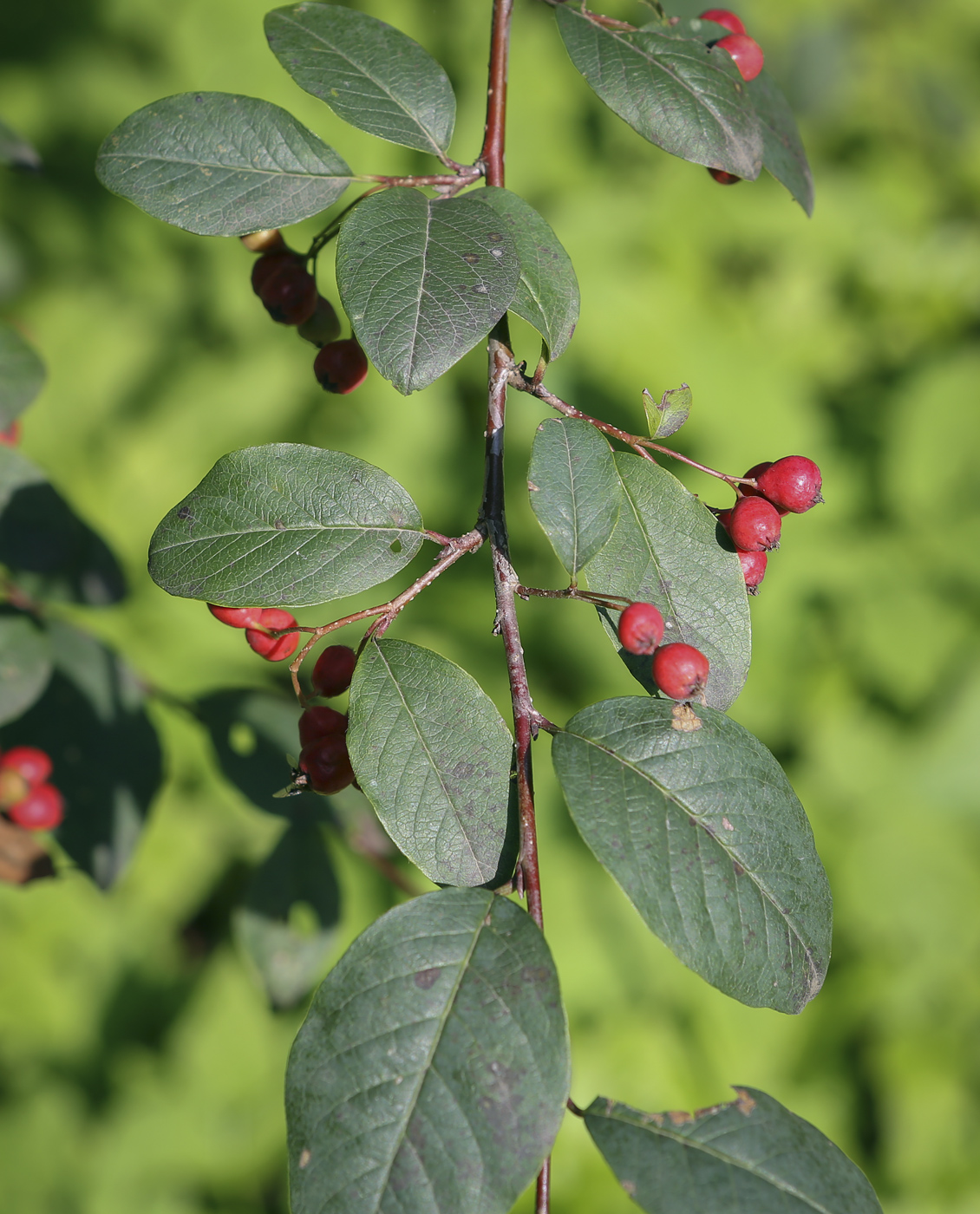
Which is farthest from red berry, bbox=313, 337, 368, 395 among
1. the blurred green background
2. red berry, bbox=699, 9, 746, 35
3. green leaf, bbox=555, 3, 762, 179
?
the blurred green background

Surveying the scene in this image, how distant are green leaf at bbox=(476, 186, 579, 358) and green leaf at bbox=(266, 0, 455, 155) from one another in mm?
80

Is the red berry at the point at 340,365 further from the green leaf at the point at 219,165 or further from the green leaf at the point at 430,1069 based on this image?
the green leaf at the point at 430,1069

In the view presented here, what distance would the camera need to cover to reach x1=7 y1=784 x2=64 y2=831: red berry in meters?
0.98

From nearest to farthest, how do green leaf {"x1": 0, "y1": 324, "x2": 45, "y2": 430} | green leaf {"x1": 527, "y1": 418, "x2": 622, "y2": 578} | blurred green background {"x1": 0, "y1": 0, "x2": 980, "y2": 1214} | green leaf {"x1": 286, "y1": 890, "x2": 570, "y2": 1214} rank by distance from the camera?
green leaf {"x1": 286, "y1": 890, "x2": 570, "y2": 1214}
green leaf {"x1": 527, "y1": 418, "x2": 622, "y2": 578}
green leaf {"x1": 0, "y1": 324, "x2": 45, "y2": 430}
blurred green background {"x1": 0, "y1": 0, "x2": 980, "y2": 1214}

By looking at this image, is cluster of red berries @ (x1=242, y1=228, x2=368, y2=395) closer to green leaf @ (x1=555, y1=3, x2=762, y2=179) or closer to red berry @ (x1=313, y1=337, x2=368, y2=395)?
red berry @ (x1=313, y1=337, x2=368, y2=395)

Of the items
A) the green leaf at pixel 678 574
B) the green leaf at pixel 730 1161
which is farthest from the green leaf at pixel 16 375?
the green leaf at pixel 730 1161

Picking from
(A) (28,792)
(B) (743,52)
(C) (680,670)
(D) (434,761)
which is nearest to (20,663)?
(A) (28,792)

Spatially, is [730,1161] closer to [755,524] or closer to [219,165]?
[755,524]

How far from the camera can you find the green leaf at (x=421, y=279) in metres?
0.51

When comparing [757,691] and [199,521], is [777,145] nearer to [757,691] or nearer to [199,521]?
[199,521]

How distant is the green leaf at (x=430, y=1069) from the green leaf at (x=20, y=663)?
56 centimetres

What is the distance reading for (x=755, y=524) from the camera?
1.98ft

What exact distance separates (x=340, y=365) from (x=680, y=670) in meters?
0.38

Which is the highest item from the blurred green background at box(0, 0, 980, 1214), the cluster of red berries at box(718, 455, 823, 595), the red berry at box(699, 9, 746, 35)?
the red berry at box(699, 9, 746, 35)
